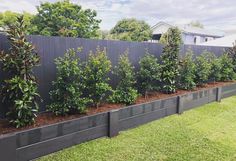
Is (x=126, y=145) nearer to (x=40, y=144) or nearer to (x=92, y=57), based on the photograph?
(x=40, y=144)

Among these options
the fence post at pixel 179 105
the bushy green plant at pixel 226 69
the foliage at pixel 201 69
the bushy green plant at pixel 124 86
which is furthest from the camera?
the bushy green plant at pixel 226 69

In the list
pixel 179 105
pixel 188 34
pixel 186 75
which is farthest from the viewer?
pixel 188 34

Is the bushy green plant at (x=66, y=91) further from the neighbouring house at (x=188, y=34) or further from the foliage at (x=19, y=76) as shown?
the neighbouring house at (x=188, y=34)

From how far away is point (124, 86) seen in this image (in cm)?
477

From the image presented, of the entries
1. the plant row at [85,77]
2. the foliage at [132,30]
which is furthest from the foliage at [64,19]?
the plant row at [85,77]

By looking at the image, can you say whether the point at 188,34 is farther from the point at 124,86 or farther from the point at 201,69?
the point at 124,86

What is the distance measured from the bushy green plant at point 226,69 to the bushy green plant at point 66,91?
231 inches

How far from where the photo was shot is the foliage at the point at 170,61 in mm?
5785

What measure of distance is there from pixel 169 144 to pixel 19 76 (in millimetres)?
2472

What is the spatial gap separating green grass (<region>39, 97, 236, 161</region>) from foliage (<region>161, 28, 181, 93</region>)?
3.40 ft

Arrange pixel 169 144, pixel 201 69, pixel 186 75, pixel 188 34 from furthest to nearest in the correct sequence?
pixel 188 34 → pixel 201 69 → pixel 186 75 → pixel 169 144

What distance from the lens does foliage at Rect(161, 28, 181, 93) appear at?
5.79 m

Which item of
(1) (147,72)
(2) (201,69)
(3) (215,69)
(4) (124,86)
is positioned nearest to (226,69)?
(3) (215,69)

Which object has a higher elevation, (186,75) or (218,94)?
(186,75)
